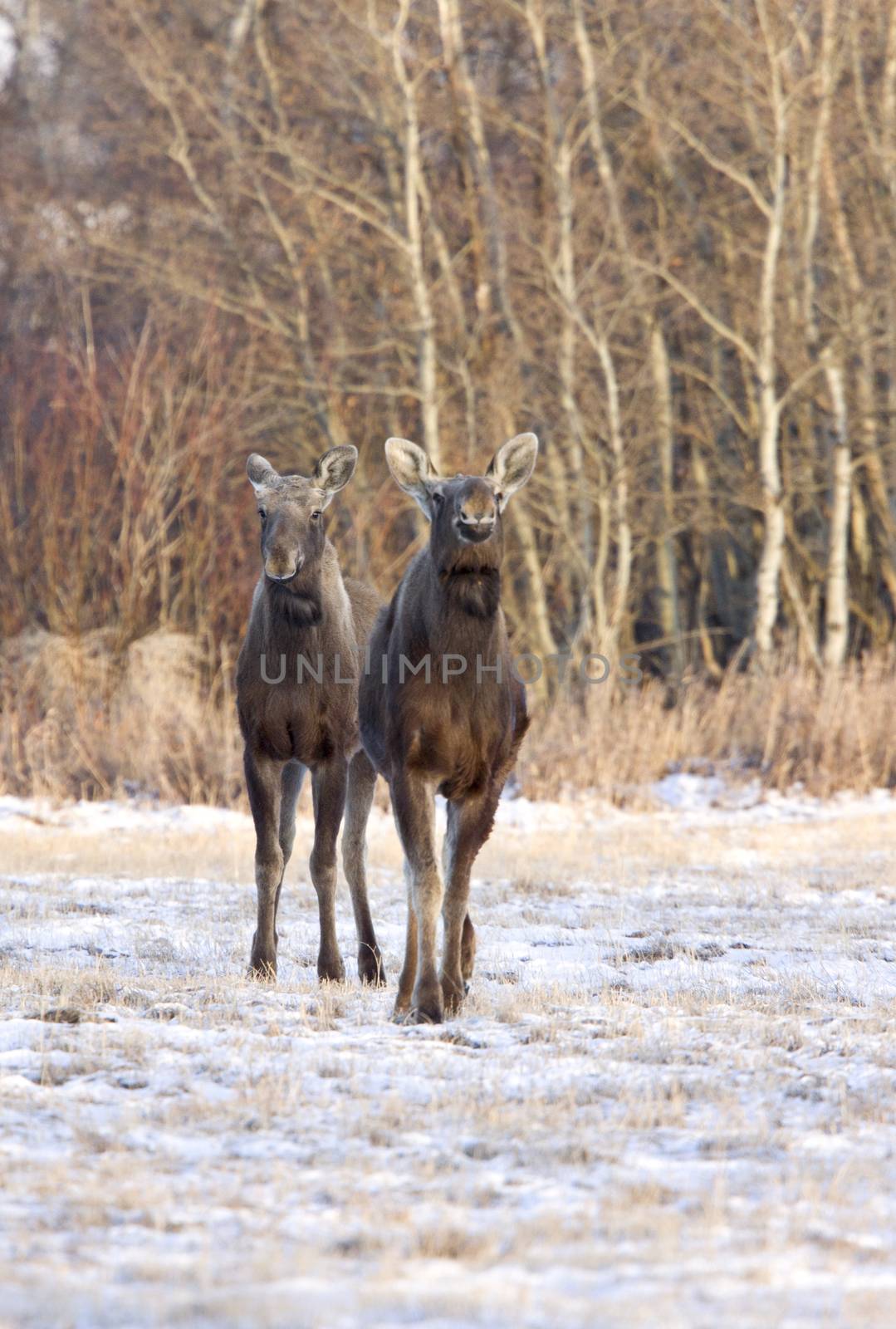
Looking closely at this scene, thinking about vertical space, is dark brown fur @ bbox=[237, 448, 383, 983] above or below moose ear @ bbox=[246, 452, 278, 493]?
below

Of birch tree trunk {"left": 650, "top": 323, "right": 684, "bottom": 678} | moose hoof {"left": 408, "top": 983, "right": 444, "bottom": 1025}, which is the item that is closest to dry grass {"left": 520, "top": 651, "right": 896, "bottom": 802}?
birch tree trunk {"left": 650, "top": 323, "right": 684, "bottom": 678}

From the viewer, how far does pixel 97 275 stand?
24422 millimetres

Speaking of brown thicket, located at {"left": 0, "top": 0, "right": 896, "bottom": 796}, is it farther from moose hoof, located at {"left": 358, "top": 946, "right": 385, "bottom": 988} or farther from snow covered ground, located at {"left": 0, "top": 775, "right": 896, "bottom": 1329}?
moose hoof, located at {"left": 358, "top": 946, "right": 385, "bottom": 988}

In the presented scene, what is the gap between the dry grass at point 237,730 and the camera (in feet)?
60.1

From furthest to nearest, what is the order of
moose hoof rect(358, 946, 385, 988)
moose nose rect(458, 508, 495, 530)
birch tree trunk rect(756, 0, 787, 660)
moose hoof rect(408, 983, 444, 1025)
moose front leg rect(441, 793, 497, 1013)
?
birch tree trunk rect(756, 0, 787, 660)
moose hoof rect(358, 946, 385, 988)
moose front leg rect(441, 793, 497, 1013)
moose hoof rect(408, 983, 444, 1025)
moose nose rect(458, 508, 495, 530)

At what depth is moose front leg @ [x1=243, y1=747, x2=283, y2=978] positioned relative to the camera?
7836 millimetres

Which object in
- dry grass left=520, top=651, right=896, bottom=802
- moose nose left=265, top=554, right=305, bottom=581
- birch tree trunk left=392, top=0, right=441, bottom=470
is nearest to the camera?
moose nose left=265, top=554, right=305, bottom=581

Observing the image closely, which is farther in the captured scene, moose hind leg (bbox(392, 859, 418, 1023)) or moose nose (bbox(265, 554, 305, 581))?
moose nose (bbox(265, 554, 305, 581))

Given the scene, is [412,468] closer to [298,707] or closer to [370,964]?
[298,707]

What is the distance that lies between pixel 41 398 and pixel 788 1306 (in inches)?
841

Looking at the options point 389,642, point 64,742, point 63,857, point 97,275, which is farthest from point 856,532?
point 389,642

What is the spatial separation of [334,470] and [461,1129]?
4.06m

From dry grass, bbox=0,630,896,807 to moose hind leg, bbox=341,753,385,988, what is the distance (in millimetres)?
9414

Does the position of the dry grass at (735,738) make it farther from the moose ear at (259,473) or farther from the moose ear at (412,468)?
the moose ear at (412,468)
